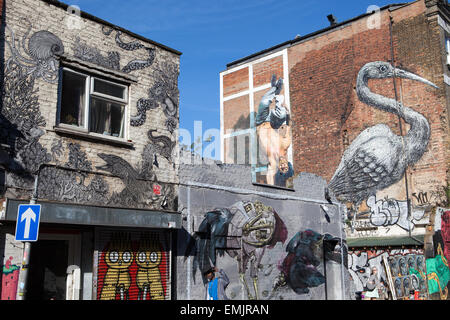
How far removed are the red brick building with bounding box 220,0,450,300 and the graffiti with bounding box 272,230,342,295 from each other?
3.48m

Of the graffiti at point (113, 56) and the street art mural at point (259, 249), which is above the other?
the graffiti at point (113, 56)

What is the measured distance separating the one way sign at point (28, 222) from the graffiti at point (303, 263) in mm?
7594

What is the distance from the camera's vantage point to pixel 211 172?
37.5 feet

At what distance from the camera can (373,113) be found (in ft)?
66.7

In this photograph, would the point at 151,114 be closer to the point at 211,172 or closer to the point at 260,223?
the point at 211,172

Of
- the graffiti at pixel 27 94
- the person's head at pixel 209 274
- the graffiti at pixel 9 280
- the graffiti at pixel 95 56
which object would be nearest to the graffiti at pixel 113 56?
the graffiti at pixel 95 56

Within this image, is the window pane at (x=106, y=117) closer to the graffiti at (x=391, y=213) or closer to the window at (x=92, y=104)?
the window at (x=92, y=104)

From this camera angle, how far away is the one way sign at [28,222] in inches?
250

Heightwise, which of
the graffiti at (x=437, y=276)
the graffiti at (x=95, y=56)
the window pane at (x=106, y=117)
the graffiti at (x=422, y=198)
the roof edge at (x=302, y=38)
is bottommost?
the graffiti at (x=437, y=276)

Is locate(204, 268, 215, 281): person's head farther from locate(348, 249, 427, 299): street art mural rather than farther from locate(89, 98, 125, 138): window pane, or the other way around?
locate(348, 249, 427, 299): street art mural

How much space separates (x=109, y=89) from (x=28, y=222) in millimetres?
4114

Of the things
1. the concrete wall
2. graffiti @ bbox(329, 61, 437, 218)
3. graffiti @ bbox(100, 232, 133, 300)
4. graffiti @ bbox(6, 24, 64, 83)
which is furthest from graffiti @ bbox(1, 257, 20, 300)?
graffiti @ bbox(329, 61, 437, 218)

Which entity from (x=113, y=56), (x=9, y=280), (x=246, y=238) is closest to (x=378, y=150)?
(x=246, y=238)

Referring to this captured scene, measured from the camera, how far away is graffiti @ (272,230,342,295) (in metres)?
A: 12.9
